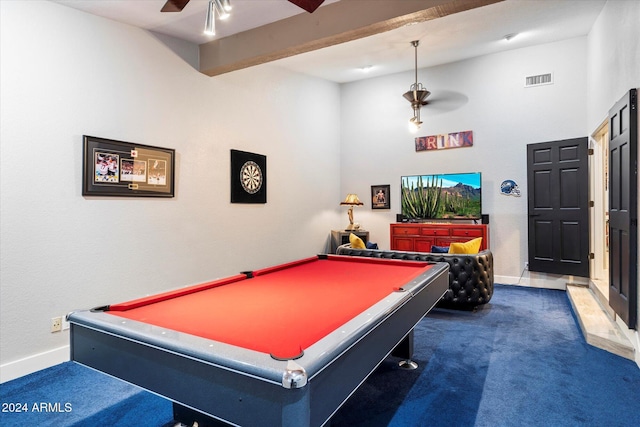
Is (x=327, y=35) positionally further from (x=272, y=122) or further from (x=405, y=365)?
(x=405, y=365)

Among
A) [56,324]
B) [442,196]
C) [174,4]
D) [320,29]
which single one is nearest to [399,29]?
[320,29]

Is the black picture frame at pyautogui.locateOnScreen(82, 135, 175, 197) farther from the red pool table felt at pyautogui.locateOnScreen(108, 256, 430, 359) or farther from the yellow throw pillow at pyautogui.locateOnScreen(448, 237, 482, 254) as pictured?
the yellow throw pillow at pyautogui.locateOnScreen(448, 237, 482, 254)

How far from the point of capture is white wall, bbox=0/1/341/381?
277 cm

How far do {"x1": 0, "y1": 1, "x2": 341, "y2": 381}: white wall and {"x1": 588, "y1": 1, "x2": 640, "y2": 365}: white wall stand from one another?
409 centimetres

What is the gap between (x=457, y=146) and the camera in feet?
19.6

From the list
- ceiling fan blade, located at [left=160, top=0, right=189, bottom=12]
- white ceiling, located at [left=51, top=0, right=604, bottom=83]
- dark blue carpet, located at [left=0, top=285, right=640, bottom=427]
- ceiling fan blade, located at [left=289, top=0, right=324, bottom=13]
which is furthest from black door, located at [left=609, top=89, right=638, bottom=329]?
ceiling fan blade, located at [left=160, top=0, right=189, bottom=12]

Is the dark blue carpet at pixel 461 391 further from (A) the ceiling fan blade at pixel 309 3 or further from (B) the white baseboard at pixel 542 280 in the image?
(A) the ceiling fan blade at pixel 309 3

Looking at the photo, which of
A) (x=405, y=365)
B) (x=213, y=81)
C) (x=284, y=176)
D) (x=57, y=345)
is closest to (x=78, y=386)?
(x=57, y=345)

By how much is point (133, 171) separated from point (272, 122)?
2.41 meters

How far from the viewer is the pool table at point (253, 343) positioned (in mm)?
1048

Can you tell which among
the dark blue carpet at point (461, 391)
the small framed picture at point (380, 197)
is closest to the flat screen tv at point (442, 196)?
the small framed picture at point (380, 197)

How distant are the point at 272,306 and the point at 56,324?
2.35m

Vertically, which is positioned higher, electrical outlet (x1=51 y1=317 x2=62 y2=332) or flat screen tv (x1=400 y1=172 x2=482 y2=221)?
flat screen tv (x1=400 y1=172 x2=482 y2=221)

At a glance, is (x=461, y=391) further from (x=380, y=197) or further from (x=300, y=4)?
(x=380, y=197)
